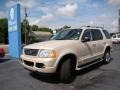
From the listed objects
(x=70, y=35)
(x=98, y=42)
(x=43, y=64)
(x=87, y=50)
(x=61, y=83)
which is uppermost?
(x=70, y=35)

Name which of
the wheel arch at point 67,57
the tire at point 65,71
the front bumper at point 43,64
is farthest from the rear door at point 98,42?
the front bumper at point 43,64

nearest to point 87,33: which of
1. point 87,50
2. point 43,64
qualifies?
point 87,50

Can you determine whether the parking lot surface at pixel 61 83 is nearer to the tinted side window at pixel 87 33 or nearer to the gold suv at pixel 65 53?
the gold suv at pixel 65 53

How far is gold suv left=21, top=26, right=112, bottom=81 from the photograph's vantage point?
5.98 m

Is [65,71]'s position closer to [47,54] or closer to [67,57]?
[67,57]

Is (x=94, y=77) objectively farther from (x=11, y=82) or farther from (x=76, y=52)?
(x=11, y=82)

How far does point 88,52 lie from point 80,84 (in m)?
1.67

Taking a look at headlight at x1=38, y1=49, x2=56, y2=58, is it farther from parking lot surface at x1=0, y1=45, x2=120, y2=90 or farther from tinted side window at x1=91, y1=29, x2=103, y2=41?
tinted side window at x1=91, y1=29, x2=103, y2=41

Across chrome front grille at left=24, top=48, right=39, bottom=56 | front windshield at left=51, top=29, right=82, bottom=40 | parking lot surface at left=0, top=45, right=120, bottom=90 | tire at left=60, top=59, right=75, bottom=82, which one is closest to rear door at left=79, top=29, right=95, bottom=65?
front windshield at left=51, top=29, right=82, bottom=40

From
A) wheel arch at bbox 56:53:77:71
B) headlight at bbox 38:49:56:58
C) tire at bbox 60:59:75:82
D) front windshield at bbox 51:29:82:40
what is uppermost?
front windshield at bbox 51:29:82:40

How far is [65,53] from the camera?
6254 millimetres

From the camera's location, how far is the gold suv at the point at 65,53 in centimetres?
598

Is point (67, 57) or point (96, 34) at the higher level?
point (96, 34)

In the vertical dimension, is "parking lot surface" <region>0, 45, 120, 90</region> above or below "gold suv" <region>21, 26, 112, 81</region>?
below
